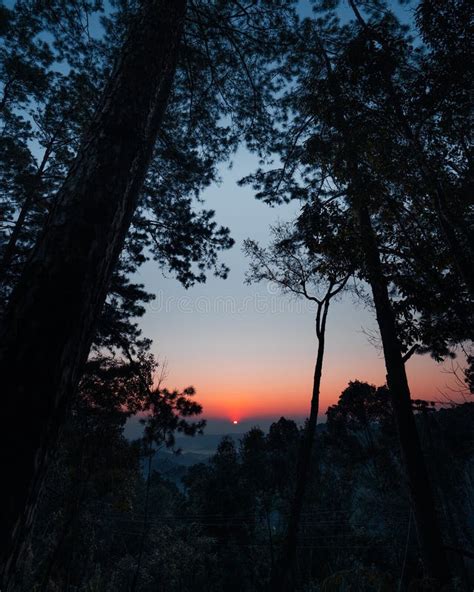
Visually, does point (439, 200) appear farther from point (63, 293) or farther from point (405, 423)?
point (63, 293)

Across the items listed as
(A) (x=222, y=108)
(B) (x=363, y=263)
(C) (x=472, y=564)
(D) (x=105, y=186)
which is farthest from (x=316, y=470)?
(D) (x=105, y=186)

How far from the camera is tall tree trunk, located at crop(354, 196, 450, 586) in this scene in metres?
5.56

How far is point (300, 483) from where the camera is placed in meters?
7.12

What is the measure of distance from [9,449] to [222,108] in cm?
818

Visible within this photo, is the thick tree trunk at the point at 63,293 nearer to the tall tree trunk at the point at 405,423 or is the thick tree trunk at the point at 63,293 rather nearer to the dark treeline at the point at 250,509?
the tall tree trunk at the point at 405,423

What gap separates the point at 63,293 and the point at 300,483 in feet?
24.9

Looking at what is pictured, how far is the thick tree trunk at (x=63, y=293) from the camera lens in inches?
41.5

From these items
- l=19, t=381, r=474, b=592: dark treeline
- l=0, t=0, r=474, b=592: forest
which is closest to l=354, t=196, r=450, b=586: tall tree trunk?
l=0, t=0, r=474, b=592: forest

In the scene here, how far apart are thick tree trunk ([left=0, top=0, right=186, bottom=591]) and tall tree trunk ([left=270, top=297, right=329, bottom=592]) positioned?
697cm

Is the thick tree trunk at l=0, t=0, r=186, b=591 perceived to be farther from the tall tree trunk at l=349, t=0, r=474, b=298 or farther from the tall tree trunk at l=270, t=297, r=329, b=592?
the tall tree trunk at l=270, t=297, r=329, b=592

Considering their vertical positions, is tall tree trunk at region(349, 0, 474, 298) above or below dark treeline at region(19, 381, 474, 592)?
above

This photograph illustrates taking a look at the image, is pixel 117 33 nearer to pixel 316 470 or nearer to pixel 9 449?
pixel 9 449

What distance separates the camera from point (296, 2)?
631 centimetres

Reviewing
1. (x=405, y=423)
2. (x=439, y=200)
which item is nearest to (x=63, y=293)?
(x=439, y=200)
